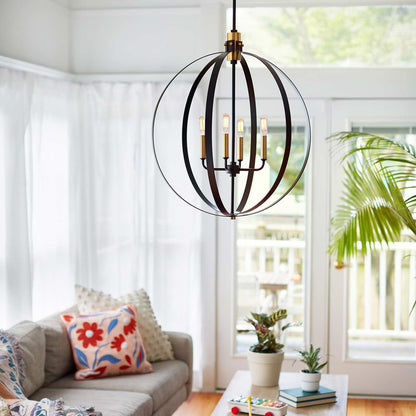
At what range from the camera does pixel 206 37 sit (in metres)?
4.59

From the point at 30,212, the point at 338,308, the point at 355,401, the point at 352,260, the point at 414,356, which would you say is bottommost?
the point at 355,401

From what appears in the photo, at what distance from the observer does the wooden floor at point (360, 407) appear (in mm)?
4320

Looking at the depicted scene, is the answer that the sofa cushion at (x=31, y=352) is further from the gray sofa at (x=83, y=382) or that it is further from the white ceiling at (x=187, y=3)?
the white ceiling at (x=187, y=3)

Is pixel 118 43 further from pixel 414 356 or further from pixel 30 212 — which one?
pixel 414 356

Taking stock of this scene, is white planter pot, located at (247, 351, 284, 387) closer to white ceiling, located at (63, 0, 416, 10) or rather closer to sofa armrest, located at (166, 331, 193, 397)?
sofa armrest, located at (166, 331, 193, 397)

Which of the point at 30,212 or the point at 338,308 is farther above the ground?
the point at 30,212

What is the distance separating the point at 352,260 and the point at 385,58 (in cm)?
141

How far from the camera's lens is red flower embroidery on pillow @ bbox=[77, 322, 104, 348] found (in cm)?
361

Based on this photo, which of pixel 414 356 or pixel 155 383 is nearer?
pixel 155 383

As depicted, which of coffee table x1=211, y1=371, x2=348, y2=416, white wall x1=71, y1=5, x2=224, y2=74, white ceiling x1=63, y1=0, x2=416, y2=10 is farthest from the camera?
white wall x1=71, y1=5, x2=224, y2=74

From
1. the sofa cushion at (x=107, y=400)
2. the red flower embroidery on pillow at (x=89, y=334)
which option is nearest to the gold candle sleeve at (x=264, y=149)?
the sofa cushion at (x=107, y=400)

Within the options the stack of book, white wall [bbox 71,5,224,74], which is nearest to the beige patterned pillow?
the stack of book

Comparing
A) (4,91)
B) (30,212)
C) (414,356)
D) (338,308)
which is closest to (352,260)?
(338,308)

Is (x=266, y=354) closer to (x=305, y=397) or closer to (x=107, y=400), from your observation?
(x=305, y=397)
